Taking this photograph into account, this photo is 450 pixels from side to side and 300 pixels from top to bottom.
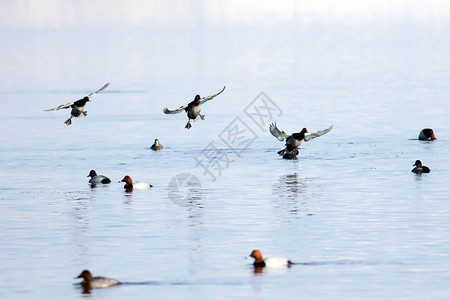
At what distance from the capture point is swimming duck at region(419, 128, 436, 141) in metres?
61.0

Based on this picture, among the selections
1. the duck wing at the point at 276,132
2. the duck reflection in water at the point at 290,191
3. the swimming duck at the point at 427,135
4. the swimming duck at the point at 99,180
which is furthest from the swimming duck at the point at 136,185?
the swimming duck at the point at 427,135

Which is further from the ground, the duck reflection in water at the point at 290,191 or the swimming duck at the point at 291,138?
the swimming duck at the point at 291,138

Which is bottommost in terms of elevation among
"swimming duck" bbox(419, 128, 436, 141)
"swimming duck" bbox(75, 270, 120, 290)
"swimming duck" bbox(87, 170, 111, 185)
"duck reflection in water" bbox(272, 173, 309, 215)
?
"swimming duck" bbox(75, 270, 120, 290)

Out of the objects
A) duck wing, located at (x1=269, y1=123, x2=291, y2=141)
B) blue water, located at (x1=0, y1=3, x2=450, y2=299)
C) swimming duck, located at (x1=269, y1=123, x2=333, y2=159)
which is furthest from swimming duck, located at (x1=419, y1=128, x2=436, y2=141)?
duck wing, located at (x1=269, y1=123, x2=291, y2=141)

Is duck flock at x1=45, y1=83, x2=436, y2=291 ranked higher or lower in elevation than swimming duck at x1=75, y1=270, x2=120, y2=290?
higher

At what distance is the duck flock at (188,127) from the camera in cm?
2833

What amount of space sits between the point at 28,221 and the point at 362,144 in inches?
1059

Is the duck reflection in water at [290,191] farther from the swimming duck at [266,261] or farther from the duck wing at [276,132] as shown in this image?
the swimming duck at [266,261]

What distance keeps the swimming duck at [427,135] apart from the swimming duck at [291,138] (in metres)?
9.96

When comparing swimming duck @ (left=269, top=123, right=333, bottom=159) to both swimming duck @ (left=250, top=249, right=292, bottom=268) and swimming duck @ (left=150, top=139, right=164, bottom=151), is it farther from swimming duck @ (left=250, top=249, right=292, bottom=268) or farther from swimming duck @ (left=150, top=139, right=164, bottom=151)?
swimming duck @ (left=250, top=249, right=292, bottom=268)

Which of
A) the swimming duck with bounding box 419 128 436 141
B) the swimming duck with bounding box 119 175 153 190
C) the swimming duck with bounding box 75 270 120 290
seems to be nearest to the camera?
the swimming duck with bounding box 75 270 120 290

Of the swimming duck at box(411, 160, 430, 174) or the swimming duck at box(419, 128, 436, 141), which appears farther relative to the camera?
the swimming duck at box(419, 128, 436, 141)

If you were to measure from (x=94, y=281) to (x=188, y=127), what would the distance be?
19.7 metres

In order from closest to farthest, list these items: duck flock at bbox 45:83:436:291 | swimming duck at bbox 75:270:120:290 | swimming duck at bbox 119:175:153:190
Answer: swimming duck at bbox 75:270:120:290
duck flock at bbox 45:83:436:291
swimming duck at bbox 119:175:153:190
